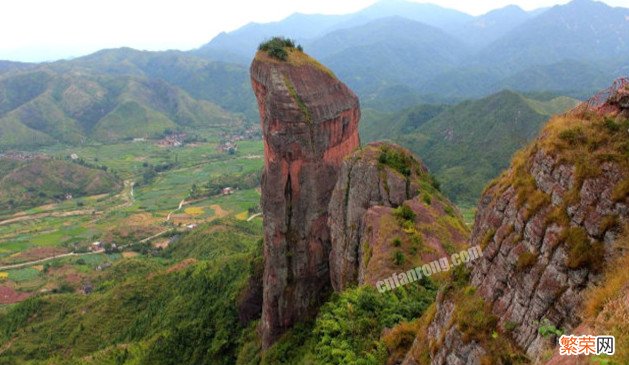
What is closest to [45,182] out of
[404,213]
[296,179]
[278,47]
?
[278,47]

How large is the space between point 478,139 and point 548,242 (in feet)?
551

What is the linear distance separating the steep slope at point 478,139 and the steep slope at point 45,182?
120 metres

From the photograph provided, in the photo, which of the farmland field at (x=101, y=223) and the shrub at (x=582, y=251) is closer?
the shrub at (x=582, y=251)

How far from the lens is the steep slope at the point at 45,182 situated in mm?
162375

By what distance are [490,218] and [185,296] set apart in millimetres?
49554

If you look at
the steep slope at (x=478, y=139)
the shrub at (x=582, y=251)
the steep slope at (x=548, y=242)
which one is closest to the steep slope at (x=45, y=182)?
the steep slope at (x=478, y=139)

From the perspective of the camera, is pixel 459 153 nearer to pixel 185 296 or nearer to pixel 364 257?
pixel 185 296

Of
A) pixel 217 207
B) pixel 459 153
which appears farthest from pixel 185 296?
pixel 459 153

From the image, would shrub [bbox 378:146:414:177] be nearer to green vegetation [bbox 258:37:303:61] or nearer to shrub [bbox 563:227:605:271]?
green vegetation [bbox 258:37:303:61]

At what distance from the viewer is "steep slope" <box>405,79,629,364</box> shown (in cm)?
1088

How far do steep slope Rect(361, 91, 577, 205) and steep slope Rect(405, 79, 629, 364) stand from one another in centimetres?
12117

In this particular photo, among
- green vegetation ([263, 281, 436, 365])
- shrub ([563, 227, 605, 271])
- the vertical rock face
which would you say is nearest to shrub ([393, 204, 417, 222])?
green vegetation ([263, 281, 436, 365])

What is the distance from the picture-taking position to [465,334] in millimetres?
12727

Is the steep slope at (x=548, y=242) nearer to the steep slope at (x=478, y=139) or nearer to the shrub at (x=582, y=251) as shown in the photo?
the shrub at (x=582, y=251)
